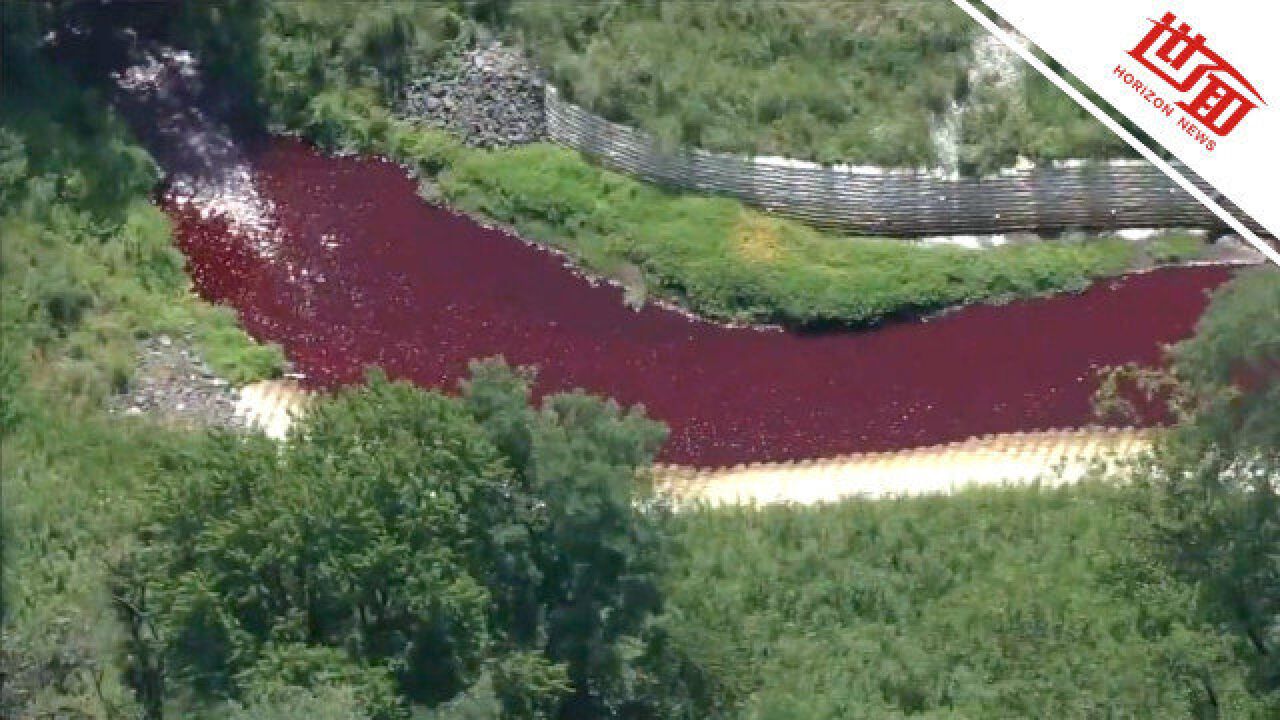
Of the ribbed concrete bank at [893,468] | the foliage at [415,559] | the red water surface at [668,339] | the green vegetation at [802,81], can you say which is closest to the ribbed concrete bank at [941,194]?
the green vegetation at [802,81]

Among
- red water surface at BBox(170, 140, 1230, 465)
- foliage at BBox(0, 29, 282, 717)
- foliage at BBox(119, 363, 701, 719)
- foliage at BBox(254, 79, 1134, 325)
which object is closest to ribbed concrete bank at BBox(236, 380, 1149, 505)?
red water surface at BBox(170, 140, 1230, 465)

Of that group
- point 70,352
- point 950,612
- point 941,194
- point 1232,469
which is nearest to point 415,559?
point 950,612

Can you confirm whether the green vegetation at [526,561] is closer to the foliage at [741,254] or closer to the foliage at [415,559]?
the foliage at [415,559]

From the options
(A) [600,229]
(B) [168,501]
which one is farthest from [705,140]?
(B) [168,501]

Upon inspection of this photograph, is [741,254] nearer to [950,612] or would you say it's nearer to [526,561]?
[950,612]

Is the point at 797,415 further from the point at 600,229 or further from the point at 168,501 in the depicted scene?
the point at 168,501
